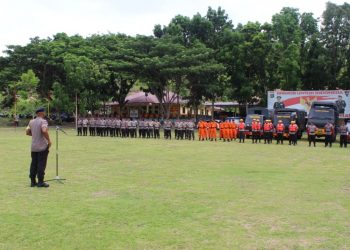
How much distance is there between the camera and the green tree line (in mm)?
40463

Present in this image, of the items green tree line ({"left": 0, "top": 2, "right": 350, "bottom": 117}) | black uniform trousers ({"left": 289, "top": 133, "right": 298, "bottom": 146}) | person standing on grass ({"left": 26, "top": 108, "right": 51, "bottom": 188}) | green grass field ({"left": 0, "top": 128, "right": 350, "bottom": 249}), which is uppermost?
green tree line ({"left": 0, "top": 2, "right": 350, "bottom": 117})

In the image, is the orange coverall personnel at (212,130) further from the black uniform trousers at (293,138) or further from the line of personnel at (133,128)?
the black uniform trousers at (293,138)

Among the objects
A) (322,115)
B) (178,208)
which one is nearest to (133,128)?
(322,115)

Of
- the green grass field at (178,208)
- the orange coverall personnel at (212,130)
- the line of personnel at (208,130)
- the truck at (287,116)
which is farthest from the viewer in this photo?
the truck at (287,116)

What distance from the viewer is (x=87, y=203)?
8344mm

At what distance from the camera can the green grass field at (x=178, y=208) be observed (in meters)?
6.08

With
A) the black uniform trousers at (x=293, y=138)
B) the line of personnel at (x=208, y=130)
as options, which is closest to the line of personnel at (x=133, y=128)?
the line of personnel at (x=208, y=130)

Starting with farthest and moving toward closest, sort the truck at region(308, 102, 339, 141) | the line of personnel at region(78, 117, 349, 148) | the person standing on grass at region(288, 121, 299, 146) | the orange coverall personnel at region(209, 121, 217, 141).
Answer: the truck at region(308, 102, 339, 141) < the orange coverall personnel at region(209, 121, 217, 141) < the line of personnel at region(78, 117, 349, 148) < the person standing on grass at region(288, 121, 299, 146)

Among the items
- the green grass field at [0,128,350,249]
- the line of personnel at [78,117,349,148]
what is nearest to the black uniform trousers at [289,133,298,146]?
the line of personnel at [78,117,349,148]

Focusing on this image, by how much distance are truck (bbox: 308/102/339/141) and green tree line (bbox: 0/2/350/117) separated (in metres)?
10.7

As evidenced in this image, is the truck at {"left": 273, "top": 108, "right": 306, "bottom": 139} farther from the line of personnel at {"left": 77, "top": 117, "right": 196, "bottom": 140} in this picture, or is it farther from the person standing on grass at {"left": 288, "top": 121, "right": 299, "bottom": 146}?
the line of personnel at {"left": 77, "top": 117, "right": 196, "bottom": 140}

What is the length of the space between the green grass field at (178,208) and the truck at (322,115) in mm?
15009

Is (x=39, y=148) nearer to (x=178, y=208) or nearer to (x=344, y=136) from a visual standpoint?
(x=178, y=208)

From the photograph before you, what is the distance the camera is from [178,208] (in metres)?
7.91
